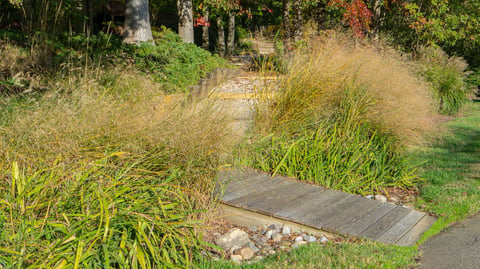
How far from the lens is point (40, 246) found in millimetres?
2898

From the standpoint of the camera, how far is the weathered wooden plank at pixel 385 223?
4.36m

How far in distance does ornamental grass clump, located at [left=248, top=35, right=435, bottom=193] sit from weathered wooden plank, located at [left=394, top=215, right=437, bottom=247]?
3.21 feet

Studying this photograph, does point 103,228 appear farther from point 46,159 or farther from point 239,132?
point 239,132

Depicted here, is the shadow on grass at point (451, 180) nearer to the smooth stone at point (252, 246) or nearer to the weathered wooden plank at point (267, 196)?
the weathered wooden plank at point (267, 196)

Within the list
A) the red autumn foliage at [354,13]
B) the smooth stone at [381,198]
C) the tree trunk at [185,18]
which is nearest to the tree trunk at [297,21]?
the red autumn foliage at [354,13]

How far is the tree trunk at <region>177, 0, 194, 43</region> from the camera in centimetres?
1409

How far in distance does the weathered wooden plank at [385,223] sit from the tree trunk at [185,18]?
10.6m

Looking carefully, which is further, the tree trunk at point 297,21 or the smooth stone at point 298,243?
the tree trunk at point 297,21

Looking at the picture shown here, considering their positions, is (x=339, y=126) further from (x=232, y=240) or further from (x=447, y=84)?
(x=447, y=84)

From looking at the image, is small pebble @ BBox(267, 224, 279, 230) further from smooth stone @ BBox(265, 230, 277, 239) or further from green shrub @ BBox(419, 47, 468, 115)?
green shrub @ BBox(419, 47, 468, 115)

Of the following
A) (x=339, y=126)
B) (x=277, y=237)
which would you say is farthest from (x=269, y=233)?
(x=339, y=126)

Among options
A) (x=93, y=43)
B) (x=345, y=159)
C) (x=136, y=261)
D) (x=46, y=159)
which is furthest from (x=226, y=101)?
(x=93, y=43)

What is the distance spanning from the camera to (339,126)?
247 inches

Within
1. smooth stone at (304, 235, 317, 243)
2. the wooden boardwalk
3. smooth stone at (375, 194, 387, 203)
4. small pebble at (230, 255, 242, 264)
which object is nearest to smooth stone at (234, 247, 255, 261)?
small pebble at (230, 255, 242, 264)
